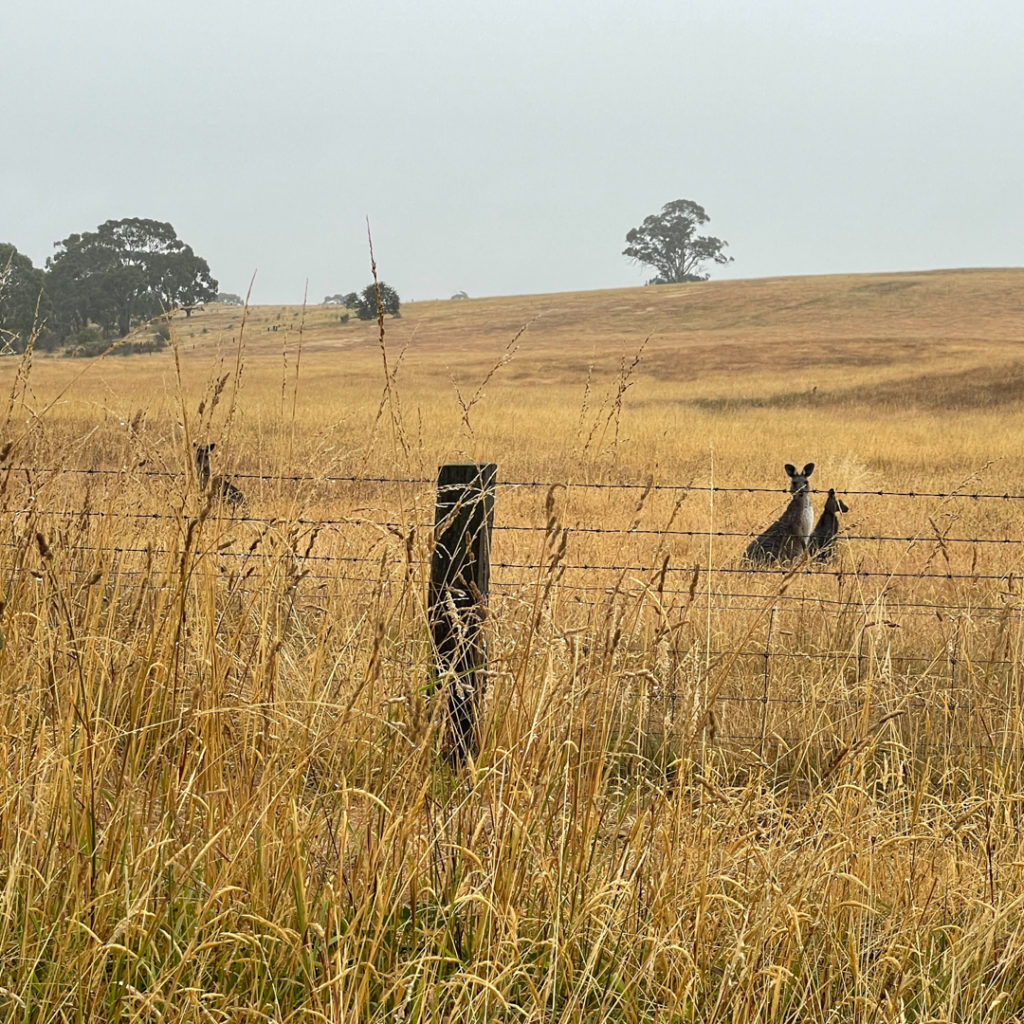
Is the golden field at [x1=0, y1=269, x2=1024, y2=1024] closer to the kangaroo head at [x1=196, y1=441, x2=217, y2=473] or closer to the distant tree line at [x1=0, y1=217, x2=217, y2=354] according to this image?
the kangaroo head at [x1=196, y1=441, x2=217, y2=473]

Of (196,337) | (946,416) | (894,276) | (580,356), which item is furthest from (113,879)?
(894,276)

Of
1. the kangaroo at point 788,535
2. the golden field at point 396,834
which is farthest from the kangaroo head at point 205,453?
the kangaroo at point 788,535

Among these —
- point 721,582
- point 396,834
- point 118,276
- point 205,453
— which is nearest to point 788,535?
point 721,582

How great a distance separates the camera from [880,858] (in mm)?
2848

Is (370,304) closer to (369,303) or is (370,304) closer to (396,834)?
(369,303)

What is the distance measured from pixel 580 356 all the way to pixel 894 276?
1462 inches

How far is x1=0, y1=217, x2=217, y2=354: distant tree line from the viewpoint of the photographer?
227 feet

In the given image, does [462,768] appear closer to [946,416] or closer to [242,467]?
[242,467]

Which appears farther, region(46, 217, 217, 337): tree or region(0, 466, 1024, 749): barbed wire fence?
region(46, 217, 217, 337): tree

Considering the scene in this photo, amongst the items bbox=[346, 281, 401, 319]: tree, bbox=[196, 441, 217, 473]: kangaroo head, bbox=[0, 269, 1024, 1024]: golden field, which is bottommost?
bbox=[0, 269, 1024, 1024]: golden field

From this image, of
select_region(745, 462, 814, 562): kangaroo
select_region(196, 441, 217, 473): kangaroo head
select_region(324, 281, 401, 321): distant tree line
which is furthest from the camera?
select_region(324, 281, 401, 321): distant tree line

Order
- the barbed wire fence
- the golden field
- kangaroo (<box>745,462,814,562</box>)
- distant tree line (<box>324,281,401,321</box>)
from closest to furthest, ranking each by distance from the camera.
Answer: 1. the golden field
2. the barbed wire fence
3. kangaroo (<box>745,462,814,562</box>)
4. distant tree line (<box>324,281,401,321</box>)

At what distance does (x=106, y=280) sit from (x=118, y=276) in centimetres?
94

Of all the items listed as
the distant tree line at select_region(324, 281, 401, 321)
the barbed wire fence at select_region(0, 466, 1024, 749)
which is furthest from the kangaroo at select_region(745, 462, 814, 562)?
the distant tree line at select_region(324, 281, 401, 321)
